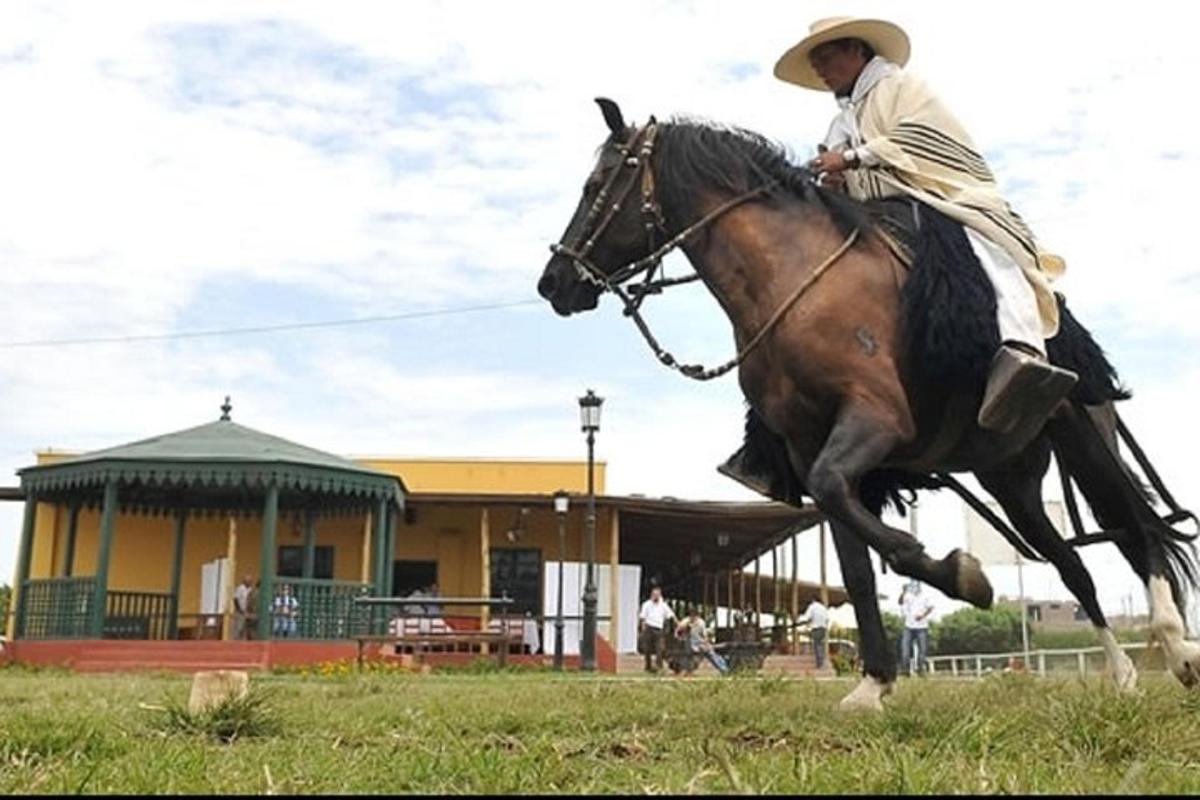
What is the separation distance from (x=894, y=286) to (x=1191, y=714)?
193 cm

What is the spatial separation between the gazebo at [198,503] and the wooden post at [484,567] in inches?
96.6

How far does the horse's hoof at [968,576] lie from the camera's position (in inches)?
177

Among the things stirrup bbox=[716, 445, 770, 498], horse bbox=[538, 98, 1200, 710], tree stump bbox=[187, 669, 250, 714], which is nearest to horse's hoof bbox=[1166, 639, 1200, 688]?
horse bbox=[538, 98, 1200, 710]

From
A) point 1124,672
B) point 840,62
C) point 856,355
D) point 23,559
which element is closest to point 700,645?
point 23,559

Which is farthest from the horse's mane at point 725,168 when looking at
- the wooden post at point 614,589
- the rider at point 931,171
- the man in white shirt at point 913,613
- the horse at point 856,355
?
the wooden post at point 614,589

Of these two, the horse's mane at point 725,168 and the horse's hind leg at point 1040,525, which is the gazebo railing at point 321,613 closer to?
the horse's hind leg at point 1040,525

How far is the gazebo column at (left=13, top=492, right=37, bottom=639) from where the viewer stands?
77.7ft

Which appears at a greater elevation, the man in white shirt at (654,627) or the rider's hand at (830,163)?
the rider's hand at (830,163)

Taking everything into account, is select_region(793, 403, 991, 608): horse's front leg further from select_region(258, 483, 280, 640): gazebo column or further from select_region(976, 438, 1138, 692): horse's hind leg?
select_region(258, 483, 280, 640): gazebo column

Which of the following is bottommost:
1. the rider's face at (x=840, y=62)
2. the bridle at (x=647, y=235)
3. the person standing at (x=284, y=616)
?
the person standing at (x=284, y=616)

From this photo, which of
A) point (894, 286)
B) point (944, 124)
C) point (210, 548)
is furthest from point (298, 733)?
point (210, 548)

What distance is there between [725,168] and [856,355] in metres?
1.17

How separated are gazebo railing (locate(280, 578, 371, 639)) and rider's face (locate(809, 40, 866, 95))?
17.8m

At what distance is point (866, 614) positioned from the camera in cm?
573
